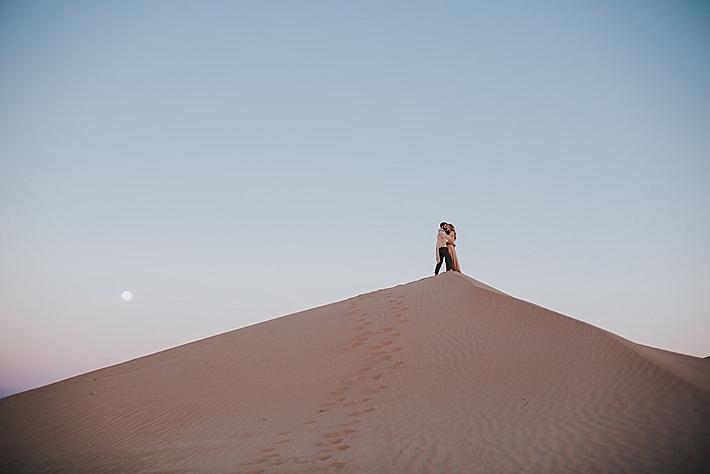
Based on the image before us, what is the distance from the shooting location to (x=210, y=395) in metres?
12.1

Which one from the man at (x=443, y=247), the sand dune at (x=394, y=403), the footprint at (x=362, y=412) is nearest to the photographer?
the sand dune at (x=394, y=403)

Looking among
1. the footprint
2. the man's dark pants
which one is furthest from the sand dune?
the man's dark pants

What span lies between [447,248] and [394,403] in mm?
8472

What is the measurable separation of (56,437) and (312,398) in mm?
5368

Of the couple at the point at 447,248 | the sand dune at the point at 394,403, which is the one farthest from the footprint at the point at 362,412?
the couple at the point at 447,248

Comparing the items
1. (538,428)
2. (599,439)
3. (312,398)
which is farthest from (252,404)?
(599,439)

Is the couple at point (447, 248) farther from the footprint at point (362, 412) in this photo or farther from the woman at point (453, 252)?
the footprint at point (362, 412)

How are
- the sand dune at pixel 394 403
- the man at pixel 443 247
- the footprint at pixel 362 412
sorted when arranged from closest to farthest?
the sand dune at pixel 394 403 → the footprint at pixel 362 412 → the man at pixel 443 247

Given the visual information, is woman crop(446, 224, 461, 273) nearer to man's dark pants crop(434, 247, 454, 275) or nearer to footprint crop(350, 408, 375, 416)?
man's dark pants crop(434, 247, 454, 275)

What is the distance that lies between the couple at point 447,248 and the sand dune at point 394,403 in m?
1.86

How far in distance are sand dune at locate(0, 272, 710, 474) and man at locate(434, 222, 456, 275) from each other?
6.07ft

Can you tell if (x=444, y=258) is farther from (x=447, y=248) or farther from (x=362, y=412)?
(x=362, y=412)

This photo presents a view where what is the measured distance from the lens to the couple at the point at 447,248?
677 inches

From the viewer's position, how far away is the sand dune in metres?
7.57
